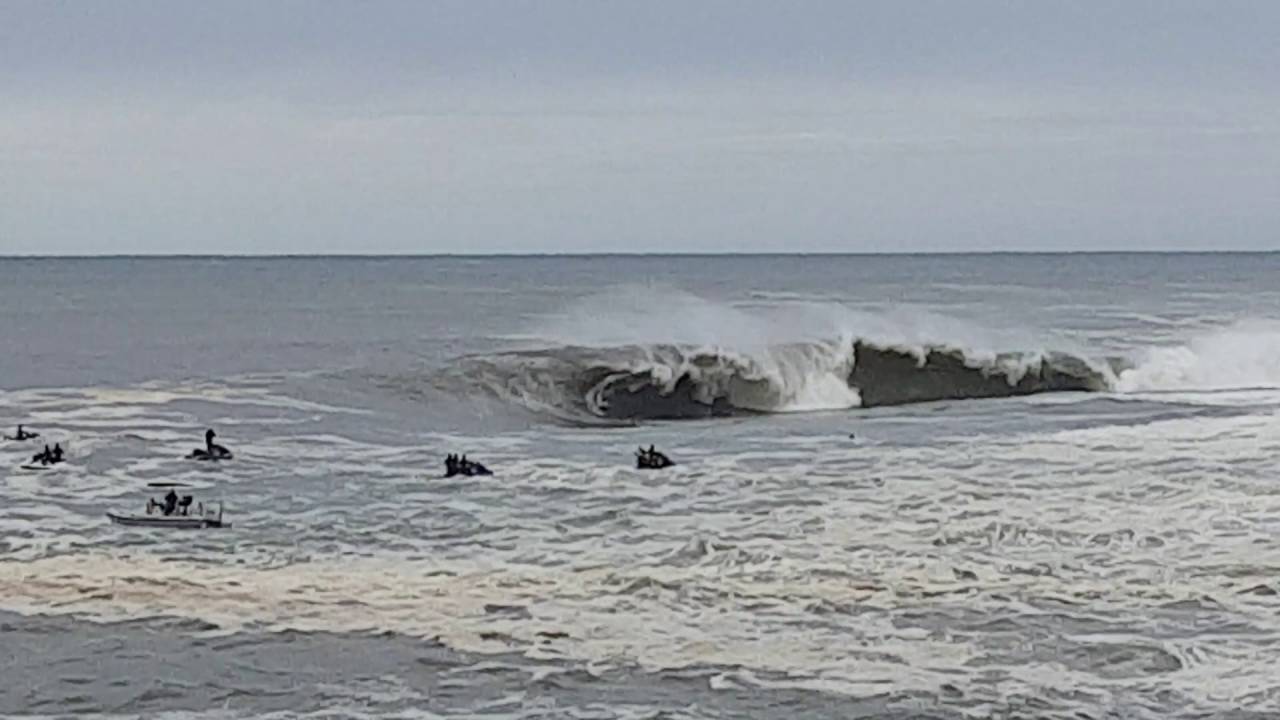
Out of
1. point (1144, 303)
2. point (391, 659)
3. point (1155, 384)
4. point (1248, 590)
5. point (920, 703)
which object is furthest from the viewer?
point (1144, 303)

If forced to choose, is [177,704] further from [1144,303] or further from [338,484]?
[1144,303]

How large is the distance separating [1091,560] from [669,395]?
88.0ft

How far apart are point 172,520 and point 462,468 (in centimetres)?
617

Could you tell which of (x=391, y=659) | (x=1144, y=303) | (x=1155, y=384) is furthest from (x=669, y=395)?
(x=1144, y=303)

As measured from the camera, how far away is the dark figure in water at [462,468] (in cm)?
3011

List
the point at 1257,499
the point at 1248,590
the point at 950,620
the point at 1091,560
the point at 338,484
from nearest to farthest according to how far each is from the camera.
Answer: the point at 950,620 → the point at 1248,590 → the point at 1091,560 → the point at 1257,499 → the point at 338,484

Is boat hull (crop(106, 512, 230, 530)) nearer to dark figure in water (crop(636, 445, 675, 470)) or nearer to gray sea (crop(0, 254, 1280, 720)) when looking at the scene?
gray sea (crop(0, 254, 1280, 720))

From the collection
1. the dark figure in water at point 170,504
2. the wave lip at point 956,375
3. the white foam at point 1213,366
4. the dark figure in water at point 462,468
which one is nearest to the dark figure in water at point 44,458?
the dark figure in water at point 462,468

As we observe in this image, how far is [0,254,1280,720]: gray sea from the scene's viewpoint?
16.9 m

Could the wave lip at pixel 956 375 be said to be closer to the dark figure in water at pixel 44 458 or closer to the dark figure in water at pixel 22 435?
the dark figure in water at pixel 22 435

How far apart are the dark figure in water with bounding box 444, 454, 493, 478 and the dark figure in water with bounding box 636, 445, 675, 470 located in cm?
231

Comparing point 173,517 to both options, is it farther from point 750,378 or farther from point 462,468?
point 750,378

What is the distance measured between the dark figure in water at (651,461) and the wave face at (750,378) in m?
13.2

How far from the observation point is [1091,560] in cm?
2209
